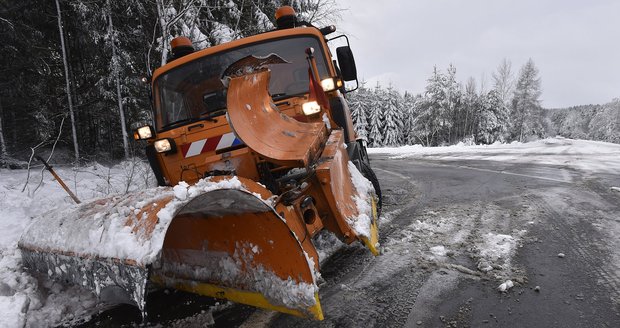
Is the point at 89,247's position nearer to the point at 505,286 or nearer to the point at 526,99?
the point at 505,286

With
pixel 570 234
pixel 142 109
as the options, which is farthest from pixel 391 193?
pixel 142 109

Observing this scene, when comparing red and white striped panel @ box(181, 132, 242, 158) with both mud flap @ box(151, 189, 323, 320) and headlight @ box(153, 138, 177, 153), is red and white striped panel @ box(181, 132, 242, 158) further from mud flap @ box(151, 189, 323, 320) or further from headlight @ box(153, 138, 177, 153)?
mud flap @ box(151, 189, 323, 320)

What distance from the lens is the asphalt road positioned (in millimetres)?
2348

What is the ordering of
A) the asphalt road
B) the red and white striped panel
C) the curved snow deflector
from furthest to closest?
the red and white striped panel, the asphalt road, the curved snow deflector

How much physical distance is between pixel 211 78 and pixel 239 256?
214cm

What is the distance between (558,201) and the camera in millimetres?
5141

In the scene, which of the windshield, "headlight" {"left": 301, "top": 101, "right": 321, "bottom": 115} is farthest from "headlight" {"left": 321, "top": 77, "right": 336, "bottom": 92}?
"headlight" {"left": 301, "top": 101, "right": 321, "bottom": 115}

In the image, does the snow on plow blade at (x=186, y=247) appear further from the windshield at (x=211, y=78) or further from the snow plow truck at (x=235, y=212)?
the windshield at (x=211, y=78)

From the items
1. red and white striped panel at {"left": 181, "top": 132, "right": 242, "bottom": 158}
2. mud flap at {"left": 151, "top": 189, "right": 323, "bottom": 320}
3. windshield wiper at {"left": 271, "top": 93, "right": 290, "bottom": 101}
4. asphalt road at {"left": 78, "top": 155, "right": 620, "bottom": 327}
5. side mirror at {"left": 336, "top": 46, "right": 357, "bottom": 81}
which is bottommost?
asphalt road at {"left": 78, "top": 155, "right": 620, "bottom": 327}

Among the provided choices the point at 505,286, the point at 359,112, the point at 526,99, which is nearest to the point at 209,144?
the point at 505,286

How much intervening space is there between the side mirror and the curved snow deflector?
1.86 meters

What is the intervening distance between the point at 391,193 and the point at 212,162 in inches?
166

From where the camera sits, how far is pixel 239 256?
90.7 inches

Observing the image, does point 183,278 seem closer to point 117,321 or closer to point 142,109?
point 117,321
